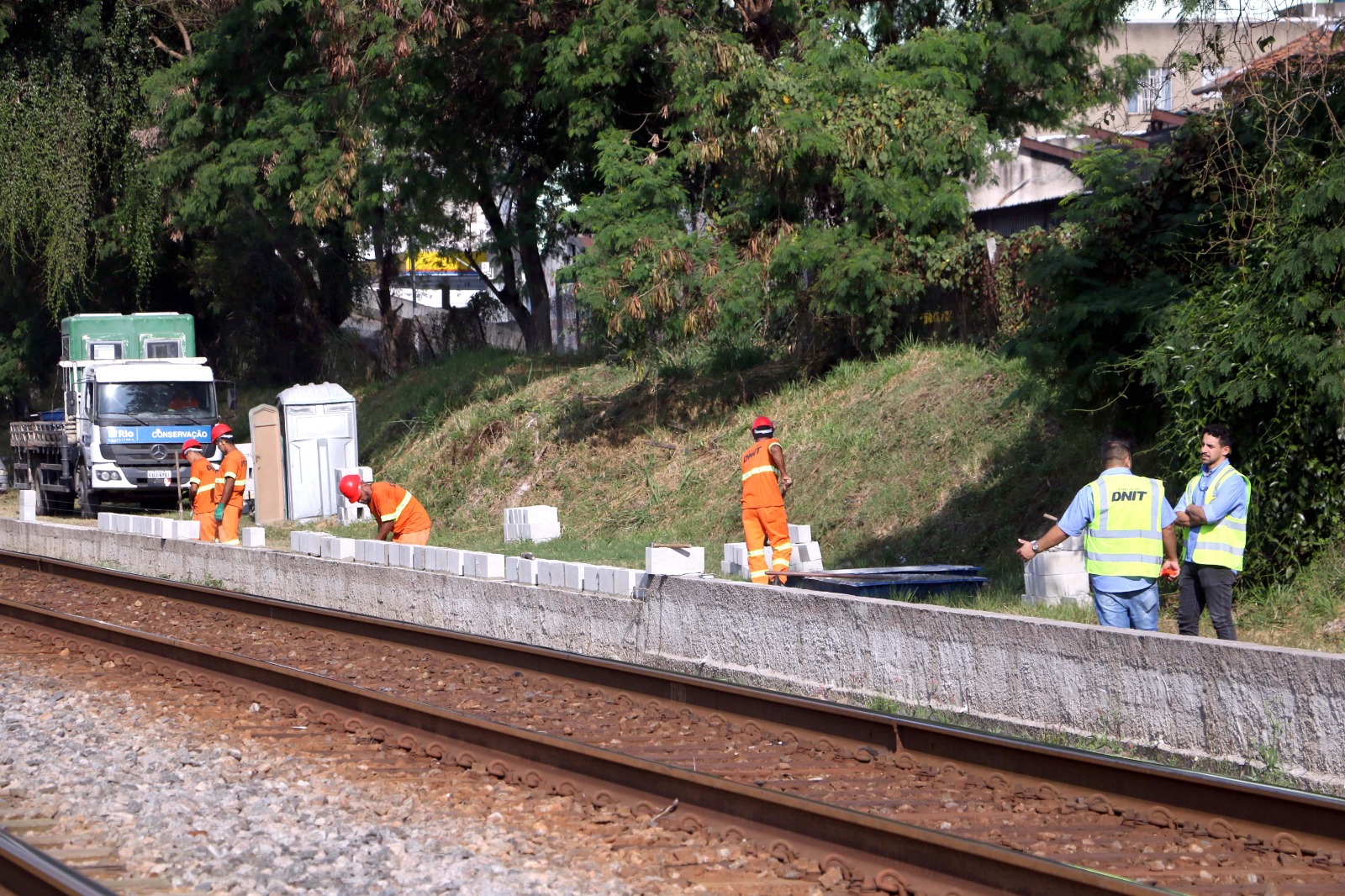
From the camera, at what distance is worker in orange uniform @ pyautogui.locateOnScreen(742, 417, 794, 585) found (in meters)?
12.4

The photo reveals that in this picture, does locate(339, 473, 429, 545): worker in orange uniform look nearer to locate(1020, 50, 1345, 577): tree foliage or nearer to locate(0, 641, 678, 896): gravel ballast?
locate(0, 641, 678, 896): gravel ballast

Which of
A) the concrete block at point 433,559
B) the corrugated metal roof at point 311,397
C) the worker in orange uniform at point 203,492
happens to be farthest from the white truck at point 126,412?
the concrete block at point 433,559

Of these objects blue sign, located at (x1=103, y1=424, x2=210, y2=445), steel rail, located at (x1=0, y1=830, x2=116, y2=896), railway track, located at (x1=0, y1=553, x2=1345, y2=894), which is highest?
blue sign, located at (x1=103, y1=424, x2=210, y2=445)

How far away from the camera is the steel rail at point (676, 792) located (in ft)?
17.4

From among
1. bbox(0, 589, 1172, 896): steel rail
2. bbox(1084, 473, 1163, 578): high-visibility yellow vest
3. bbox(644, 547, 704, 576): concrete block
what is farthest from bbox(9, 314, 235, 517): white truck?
bbox(1084, 473, 1163, 578): high-visibility yellow vest

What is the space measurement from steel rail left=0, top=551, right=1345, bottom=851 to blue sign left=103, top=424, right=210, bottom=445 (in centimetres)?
1684

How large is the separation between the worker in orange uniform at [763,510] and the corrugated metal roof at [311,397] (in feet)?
41.2

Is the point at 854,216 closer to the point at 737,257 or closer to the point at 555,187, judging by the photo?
the point at 737,257

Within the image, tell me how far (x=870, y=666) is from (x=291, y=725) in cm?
369

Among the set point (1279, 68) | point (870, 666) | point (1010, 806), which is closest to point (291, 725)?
point (870, 666)

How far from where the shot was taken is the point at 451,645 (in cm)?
1153

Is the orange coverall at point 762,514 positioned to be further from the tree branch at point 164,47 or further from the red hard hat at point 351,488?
the tree branch at point 164,47

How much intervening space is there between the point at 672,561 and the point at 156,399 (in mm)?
19478

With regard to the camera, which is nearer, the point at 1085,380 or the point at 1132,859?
the point at 1132,859
